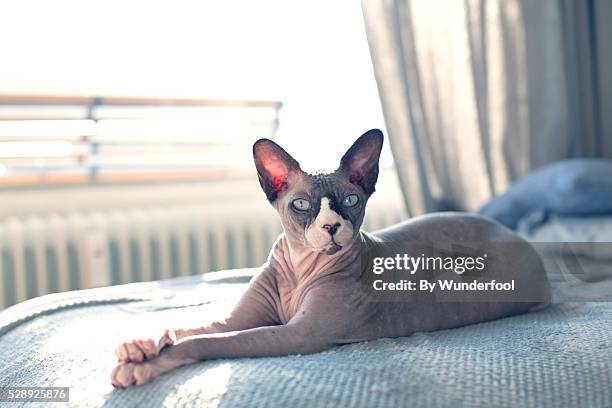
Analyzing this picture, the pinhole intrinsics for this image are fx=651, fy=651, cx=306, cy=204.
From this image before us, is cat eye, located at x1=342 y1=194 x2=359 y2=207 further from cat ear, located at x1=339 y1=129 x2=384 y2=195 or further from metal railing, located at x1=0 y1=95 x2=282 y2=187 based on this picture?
metal railing, located at x1=0 y1=95 x2=282 y2=187

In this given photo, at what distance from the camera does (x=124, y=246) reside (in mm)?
1981

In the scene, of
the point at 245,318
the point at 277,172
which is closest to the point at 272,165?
the point at 277,172

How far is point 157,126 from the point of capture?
2170mm

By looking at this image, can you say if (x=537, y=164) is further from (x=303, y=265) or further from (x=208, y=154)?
(x=303, y=265)

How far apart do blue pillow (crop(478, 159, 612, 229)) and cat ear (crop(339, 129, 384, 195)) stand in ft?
2.89

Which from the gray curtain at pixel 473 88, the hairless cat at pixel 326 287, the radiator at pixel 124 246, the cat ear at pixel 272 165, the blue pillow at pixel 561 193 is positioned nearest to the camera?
the hairless cat at pixel 326 287

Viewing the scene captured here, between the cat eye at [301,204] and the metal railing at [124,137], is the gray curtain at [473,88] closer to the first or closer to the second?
the metal railing at [124,137]

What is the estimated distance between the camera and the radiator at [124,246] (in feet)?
6.13

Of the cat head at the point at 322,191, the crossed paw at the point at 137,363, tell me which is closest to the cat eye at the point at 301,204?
the cat head at the point at 322,191

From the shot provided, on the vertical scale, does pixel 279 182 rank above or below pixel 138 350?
above

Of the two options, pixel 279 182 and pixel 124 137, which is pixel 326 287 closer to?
pixel 279 182

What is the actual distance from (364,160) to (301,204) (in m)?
0.13

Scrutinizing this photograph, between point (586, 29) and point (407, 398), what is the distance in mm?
2035

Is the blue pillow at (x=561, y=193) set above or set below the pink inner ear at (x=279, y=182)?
below
